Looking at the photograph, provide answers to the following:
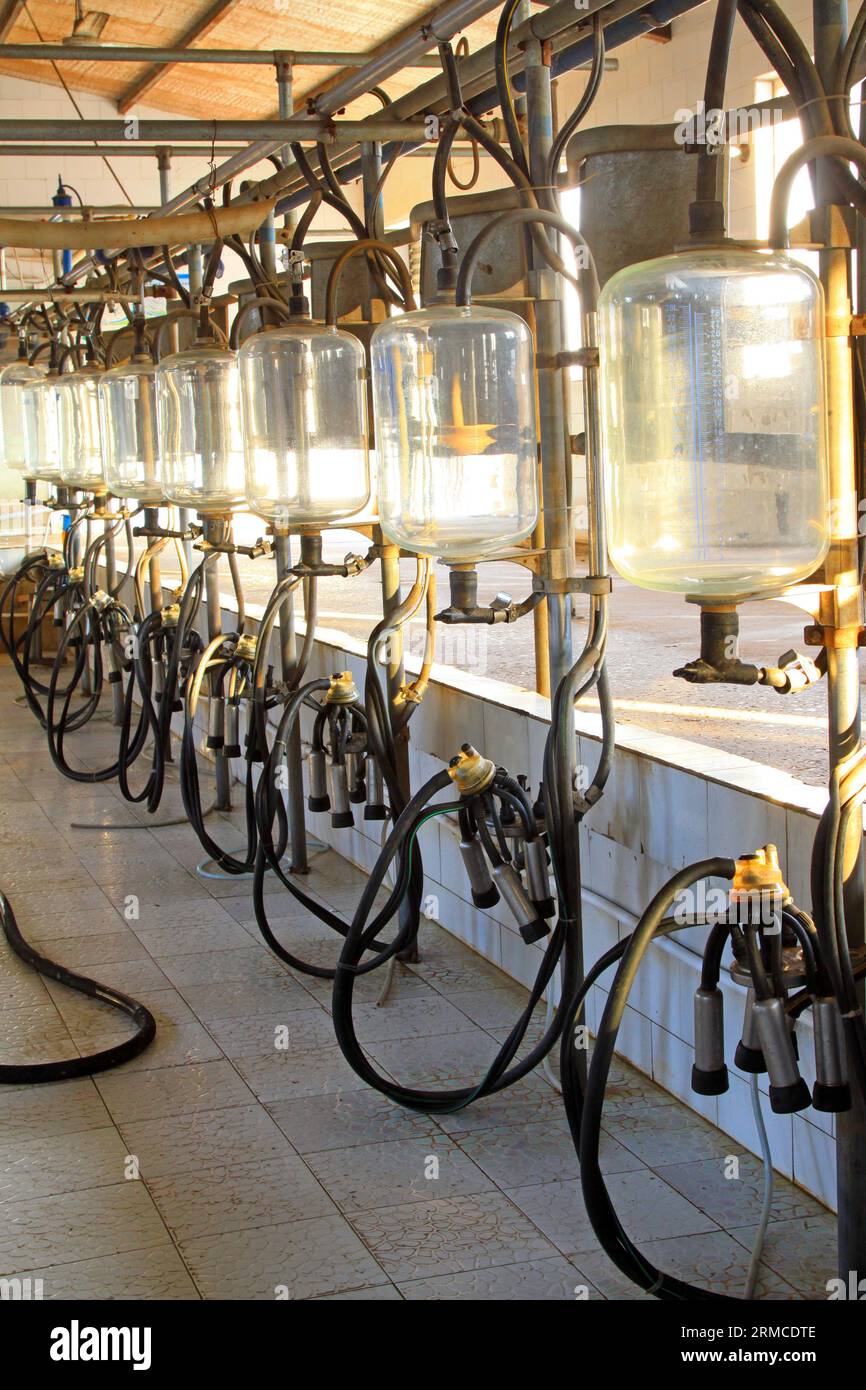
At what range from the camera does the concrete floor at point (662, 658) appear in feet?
9.95

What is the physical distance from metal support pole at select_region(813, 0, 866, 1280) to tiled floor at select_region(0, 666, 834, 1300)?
0.33 meters

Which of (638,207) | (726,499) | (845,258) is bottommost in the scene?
(726,499)

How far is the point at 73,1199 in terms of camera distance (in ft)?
7.52

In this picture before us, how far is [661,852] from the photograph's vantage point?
2514 mm

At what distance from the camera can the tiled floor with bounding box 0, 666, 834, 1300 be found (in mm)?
2047

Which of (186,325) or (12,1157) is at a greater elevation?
(186,325)

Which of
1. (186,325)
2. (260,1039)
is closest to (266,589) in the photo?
(186,325)

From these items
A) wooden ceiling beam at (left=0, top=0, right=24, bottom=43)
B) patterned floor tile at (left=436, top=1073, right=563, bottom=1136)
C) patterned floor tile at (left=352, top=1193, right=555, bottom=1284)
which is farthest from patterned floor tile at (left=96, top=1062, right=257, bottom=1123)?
wooden ceiling beam at (left=0, top=0, right=24, bottom=43)

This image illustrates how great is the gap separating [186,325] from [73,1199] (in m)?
3.52

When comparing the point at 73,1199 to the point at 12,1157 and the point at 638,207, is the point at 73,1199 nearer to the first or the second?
the point at 12,1157

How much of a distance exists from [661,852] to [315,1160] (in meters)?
0.79

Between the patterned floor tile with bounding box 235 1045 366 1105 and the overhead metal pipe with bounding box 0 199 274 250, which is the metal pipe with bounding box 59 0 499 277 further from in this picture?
the patterned floor tile with bounding box 235 1045 366 1105

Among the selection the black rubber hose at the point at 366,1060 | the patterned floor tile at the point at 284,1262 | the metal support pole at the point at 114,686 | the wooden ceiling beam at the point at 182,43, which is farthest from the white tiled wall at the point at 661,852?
the wooden ceiling beam at the point at 182,43

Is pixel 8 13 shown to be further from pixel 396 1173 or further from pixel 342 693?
pixel 396 1173
